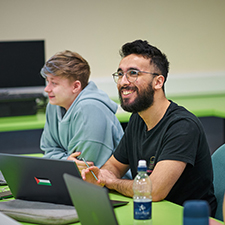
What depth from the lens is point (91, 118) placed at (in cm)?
197

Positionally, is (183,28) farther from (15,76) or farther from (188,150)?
(188,150)

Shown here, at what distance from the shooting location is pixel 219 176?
63.5 inches

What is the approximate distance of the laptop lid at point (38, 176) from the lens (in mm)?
1240

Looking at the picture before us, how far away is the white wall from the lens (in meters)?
3.62

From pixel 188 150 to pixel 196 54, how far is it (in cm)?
279

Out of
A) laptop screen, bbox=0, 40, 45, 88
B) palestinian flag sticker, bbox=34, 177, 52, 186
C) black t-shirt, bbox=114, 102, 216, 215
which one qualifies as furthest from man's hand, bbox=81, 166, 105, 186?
laptop screen, bbox=0, 40, 45, 88

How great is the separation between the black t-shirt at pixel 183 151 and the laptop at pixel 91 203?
534mm

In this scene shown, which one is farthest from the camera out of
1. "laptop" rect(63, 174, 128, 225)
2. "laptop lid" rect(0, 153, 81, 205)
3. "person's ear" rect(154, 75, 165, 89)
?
"person's ear" rect(154, 75, 165, 89)

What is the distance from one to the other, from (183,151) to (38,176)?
1.76 ft

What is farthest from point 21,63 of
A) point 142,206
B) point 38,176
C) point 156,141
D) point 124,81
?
point 142,206

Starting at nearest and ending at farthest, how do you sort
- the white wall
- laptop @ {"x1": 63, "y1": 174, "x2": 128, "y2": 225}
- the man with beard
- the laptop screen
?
laptop @ {"x1": 63, "y1": 174, "x2": 128, "y2": 225}
the man with beard
the laptop screen
the white wall

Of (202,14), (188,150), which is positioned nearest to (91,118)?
(188,150)

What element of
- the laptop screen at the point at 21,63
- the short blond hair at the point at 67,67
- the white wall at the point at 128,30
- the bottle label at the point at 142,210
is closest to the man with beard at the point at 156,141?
the bottle label at the point at 142,210

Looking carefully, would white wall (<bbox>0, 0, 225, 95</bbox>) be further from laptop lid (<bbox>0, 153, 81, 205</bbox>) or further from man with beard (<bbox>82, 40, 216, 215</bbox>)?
laptop lid (<bbox>0, 153, 81, 205</bbox>)
